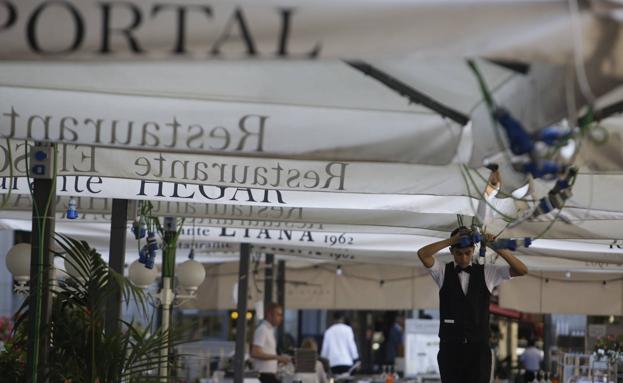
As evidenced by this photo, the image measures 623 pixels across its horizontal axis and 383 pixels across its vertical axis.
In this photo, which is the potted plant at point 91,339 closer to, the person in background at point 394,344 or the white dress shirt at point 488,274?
the white dress shirt at point 488,274

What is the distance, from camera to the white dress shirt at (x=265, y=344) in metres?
13.7

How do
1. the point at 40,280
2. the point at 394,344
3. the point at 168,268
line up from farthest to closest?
the point at 394,344
the point at 168,268
the point at 40,280

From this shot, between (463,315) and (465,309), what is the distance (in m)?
0.04

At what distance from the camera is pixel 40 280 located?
6.40 metres

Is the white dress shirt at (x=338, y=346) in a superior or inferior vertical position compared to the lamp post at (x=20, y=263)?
inferior

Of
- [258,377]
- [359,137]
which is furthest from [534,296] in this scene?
[359,137]

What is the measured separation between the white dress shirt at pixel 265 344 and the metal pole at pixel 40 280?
23.6 ft

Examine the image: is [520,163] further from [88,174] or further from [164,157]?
[88,174]

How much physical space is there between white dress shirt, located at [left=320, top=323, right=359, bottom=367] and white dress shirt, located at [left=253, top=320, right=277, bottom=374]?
5.54 m

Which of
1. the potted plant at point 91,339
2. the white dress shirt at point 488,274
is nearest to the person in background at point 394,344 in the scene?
the white dress shirt at point 488,274

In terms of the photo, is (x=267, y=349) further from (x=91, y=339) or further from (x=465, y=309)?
(x=91, y=339)

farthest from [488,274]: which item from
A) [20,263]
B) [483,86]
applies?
[483,86]

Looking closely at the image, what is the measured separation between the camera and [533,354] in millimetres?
19547

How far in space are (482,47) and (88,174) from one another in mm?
4169
